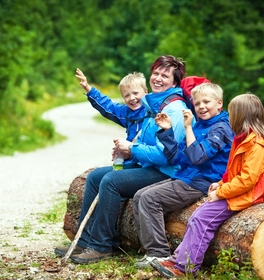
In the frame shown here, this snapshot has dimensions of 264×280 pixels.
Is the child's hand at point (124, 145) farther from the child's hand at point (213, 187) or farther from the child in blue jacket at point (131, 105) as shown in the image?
the child's hand at point (213, 187)

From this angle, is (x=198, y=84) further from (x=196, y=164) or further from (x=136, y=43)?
(x=136, y=43)

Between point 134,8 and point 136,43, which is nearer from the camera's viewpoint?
point 136,43

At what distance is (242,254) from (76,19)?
60598 millimetres

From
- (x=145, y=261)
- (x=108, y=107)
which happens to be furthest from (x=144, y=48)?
(x=145, y=261)

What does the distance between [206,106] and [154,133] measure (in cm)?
56

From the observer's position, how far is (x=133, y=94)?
647 cm

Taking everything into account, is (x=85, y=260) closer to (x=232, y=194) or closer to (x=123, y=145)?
(x=123, y=145)

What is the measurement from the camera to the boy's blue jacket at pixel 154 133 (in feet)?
19.4

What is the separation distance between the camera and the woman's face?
243 inches

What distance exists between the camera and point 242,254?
17.1 ft

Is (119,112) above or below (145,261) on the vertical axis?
above

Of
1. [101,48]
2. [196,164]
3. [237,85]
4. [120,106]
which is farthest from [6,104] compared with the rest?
[196,164]

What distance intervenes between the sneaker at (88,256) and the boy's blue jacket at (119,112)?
1.15 m

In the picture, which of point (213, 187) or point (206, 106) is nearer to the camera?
point (213, 187)
